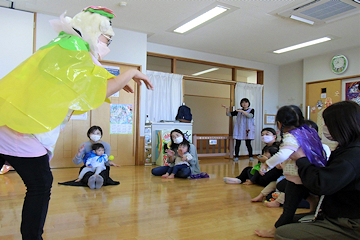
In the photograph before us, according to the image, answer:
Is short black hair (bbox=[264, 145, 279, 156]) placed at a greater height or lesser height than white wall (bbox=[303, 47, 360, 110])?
lesser

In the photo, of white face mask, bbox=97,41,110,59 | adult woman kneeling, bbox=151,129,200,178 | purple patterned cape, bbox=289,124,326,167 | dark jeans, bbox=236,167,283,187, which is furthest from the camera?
adult woman kneeling, bbox=151,129,200,178

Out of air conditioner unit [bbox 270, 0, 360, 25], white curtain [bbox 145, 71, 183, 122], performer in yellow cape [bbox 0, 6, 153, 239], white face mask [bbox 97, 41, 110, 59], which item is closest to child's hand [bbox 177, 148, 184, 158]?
white curtain [bbox 145, 71, 183, 122]

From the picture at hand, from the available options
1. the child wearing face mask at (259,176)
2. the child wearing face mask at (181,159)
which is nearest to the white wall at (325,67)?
the child wearing face mask at (259,176)

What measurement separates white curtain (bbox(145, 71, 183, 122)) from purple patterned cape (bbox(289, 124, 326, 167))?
13.4 feet

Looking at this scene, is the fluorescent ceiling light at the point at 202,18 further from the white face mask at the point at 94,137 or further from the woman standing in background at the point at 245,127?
the white face mask at the point at 94,137

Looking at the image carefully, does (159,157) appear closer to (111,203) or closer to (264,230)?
(111,203)

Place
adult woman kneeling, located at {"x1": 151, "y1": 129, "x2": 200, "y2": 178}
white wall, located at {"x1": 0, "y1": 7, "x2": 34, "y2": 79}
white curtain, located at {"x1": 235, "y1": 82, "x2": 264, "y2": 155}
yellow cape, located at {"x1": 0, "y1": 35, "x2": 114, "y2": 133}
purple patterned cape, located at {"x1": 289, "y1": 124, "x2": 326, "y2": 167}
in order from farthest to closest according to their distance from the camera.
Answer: white curtain, located at {"x1": 235, "y1": 82, "x2": 264, "y2": 155} → white wall, located at {"x1": 0, "y1": 7, "x2": 34, "y2": 79} → adult woman kneeling, located at {"x1": 151, "y1": 129, "x2": 200, "y2": 178} → purple patterned cape, located at {"x1": 289, "y1": 124, "x2": 326, "y2": 167} → yellow cape, located at {"x1": 0, "y1": 35, "x2": 114, "y2": 133}

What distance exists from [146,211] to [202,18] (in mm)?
3265

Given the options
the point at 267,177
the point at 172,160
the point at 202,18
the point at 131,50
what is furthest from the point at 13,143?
the point at 131,50

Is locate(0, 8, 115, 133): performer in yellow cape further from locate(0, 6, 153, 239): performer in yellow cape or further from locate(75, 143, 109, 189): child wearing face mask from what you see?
locate(75, 143, 109, 189): child wearing face mask

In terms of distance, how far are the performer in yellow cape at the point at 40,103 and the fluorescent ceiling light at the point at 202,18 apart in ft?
10.8

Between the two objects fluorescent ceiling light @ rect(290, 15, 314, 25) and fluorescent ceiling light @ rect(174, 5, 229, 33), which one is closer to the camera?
fluorescent ceiling light @ rect(174, 5, 229, 33)

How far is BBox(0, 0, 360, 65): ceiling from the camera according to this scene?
12.9 ft

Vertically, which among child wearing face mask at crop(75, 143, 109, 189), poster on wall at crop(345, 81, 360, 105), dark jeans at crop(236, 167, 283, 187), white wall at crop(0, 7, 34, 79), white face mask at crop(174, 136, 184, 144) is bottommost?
dark jeans at crop(236, 167, 283, 187)
